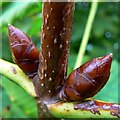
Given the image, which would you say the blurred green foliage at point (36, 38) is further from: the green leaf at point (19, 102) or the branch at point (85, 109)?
the branch at point (85, 109)

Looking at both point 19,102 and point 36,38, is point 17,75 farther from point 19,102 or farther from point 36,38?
point 36,38

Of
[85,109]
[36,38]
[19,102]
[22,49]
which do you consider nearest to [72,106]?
[85,109]

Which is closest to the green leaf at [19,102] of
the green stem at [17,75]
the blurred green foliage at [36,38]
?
the blurred green foliage at [36,38]

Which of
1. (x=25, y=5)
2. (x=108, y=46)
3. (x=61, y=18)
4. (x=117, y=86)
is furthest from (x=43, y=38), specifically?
(x=108, y=46)

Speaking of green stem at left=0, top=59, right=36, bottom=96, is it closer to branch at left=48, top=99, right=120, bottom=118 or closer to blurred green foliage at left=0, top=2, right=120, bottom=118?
branch at left=48, top=99, right=120, bottom=118

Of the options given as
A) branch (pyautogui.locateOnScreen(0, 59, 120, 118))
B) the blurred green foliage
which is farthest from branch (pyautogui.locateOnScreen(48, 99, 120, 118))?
the blurred green foliage

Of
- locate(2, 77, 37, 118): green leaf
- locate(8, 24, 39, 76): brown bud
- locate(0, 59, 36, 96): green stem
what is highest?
locate(8, 24, 39, 76): brown bud

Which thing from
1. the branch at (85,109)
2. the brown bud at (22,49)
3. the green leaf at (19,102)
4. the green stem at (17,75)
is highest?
the brown bud at (22,49)
